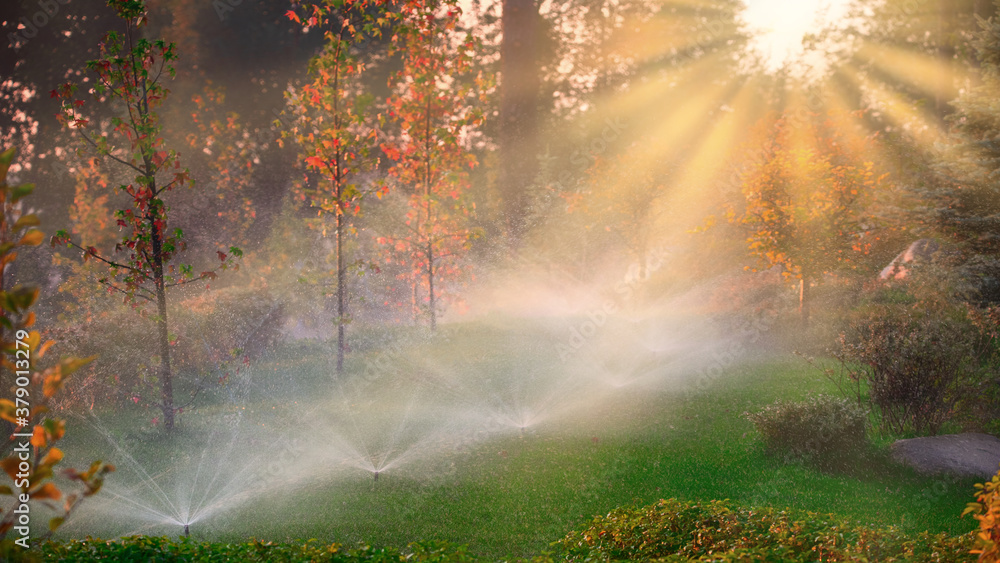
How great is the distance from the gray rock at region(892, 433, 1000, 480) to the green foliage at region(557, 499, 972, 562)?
4013mm

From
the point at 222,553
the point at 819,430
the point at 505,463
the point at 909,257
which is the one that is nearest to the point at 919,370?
the point at 819,430

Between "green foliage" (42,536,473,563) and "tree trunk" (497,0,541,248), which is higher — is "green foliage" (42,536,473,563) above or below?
below

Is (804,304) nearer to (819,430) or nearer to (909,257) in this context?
(909,257)

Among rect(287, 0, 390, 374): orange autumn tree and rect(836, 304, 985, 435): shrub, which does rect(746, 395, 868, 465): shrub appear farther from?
rect(287, 0, 390, 374): orange autumn tree

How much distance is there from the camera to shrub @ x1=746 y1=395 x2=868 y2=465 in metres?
8.61

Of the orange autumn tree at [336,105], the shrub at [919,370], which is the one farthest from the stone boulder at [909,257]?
the orange autumn tree at [336,105]

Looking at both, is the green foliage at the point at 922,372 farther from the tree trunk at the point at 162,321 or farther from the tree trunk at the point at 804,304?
the tree trunk at the point at 162,321

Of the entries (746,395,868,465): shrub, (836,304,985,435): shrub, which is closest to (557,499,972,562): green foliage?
(746,395,868,465): shrub

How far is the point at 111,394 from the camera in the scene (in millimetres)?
11352

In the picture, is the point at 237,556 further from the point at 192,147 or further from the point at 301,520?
the point at 192,147

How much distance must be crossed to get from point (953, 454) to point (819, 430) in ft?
5.34

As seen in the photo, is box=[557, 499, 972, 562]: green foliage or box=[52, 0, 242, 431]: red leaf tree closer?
box=[557, 499, 972, 562]: green foliage

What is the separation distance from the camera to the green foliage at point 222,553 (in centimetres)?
414

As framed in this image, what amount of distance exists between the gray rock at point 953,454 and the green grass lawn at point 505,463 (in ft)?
0.71
